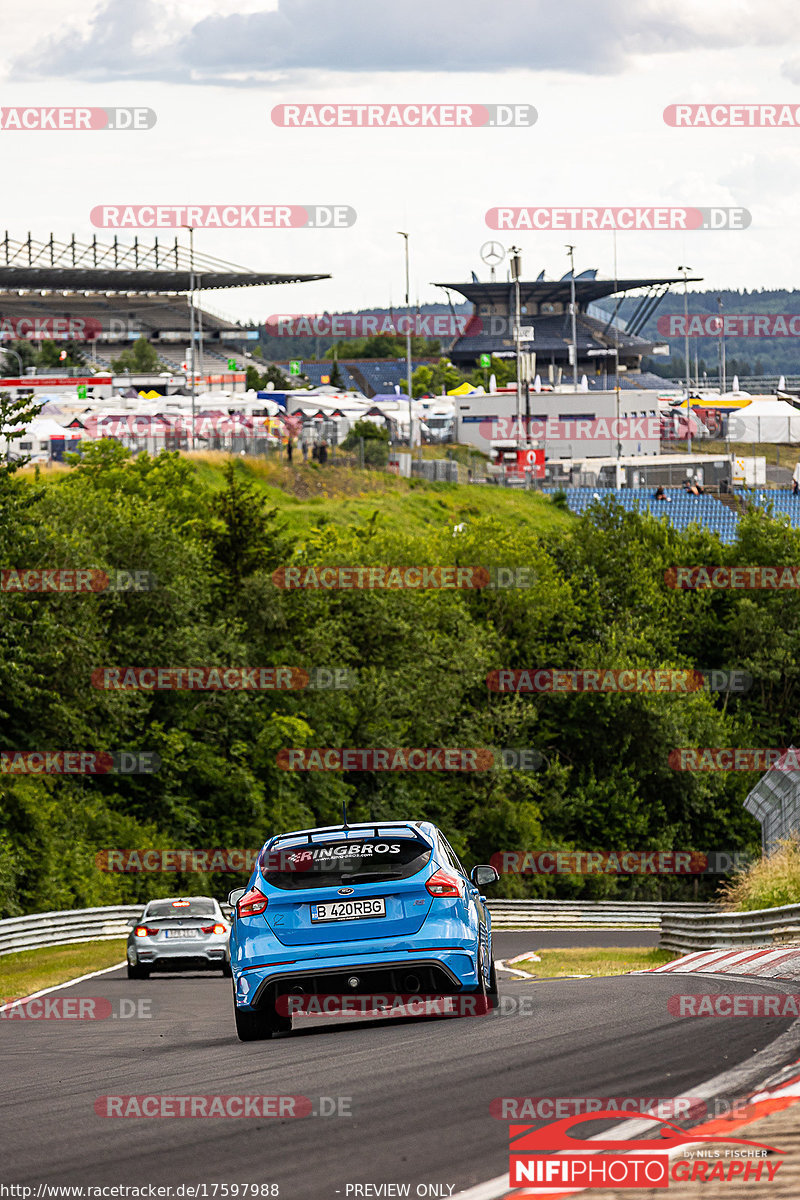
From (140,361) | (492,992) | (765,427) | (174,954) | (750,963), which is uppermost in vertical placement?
(140,361)

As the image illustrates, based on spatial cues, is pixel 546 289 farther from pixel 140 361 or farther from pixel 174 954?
pixel 174 954

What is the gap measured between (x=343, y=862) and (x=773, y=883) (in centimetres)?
1280

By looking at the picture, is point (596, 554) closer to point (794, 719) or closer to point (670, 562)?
point (670, 562)

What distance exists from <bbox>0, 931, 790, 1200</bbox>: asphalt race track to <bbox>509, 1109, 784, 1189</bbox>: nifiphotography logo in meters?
0.15

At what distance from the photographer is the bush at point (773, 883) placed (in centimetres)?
2129

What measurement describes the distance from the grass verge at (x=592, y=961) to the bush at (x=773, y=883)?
1.45m

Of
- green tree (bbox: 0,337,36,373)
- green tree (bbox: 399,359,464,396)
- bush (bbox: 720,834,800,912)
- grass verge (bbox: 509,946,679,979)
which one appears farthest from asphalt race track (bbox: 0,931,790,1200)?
green tree (bbox: 399,359,464,396)

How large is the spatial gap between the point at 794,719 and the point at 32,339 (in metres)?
109

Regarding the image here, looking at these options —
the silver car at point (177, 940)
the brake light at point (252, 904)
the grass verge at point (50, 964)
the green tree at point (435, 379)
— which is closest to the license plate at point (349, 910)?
the brake light at point (252, 904)

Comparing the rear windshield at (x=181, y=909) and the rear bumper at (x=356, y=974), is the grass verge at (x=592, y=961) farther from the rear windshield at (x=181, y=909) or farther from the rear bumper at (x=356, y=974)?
the rear bumper at (x=356, y=974)

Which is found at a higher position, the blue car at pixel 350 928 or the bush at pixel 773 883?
the blue car at pixel 350 928

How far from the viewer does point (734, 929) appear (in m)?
20.2

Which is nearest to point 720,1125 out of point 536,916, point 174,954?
point 174,954

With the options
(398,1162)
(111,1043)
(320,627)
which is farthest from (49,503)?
(398,1162)
